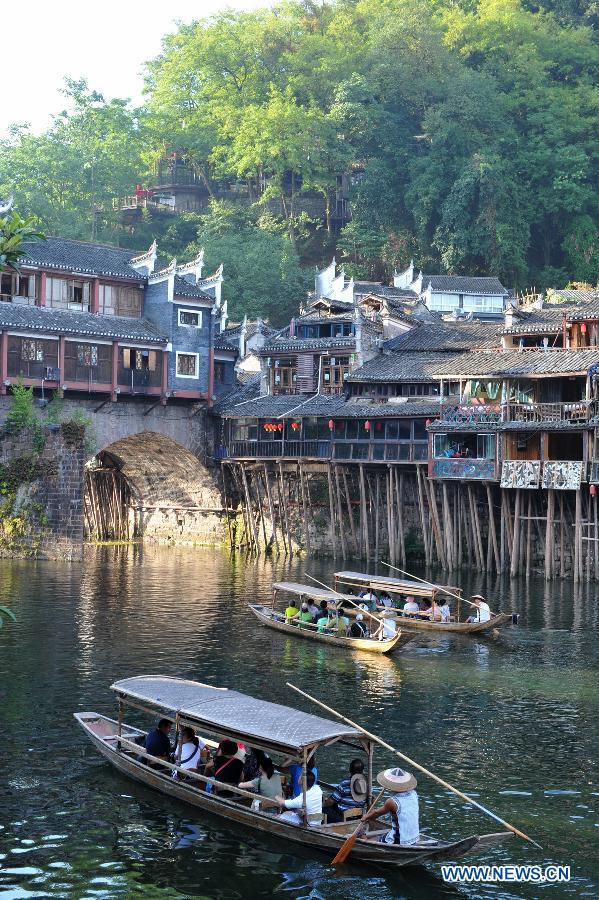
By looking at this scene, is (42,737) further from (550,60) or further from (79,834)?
(550,60)

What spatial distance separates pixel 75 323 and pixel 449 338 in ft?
76.3

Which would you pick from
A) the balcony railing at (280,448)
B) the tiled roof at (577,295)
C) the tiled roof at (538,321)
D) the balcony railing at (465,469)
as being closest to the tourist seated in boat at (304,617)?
the balcony railing at (465,469)

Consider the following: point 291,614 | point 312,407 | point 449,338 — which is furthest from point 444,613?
point 449,338

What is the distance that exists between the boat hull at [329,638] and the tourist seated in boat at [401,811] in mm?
19846

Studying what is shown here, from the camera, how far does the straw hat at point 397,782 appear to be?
75.4ft

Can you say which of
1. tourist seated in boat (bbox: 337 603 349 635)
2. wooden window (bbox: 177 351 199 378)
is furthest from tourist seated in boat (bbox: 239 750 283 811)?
wooden window (bbox: 177 351 199 378)

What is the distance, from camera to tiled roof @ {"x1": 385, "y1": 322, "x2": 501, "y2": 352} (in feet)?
250

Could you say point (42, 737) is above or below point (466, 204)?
below

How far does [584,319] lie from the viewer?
224 ft

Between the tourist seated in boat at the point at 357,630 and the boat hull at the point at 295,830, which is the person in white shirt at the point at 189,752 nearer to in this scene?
the boat hull at the point at 295,830

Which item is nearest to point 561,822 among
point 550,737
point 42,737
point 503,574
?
point 550,737

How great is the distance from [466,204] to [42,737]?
76.7 m

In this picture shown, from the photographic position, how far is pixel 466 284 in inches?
3868

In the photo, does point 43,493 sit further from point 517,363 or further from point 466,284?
point 466,284
